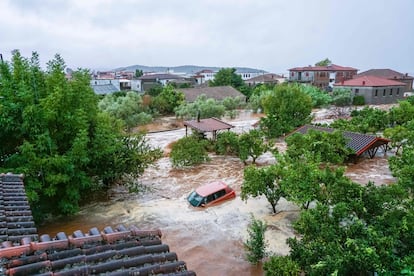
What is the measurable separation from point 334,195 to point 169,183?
11.8 meters

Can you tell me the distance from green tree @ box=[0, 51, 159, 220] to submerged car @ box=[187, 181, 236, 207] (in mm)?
4613

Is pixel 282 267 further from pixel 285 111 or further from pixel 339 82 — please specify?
pixel 339 82

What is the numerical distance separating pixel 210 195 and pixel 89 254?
37.7 feet

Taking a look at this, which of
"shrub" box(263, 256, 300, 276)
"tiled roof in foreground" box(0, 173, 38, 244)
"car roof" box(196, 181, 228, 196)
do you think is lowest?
"car roof" box(196, 181, 228, 196)

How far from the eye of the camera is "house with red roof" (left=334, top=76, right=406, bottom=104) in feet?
164

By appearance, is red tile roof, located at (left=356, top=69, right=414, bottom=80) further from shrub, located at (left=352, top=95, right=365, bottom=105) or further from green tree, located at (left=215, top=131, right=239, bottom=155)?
green tree, located at (left=215, top=131, right=239, bottom=155)

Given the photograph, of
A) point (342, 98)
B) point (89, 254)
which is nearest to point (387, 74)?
point (342, 98)

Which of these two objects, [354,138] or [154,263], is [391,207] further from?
[354,138]

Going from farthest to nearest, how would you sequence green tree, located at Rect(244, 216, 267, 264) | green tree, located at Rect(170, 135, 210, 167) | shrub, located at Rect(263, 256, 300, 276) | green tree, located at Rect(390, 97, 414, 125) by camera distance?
green tree, located at Rect(390, 97, 414, 125) < green tree, located at Rect(170, 135, 210, 167) < green tree, located at Rect(244, 216, 267, 264) < shrub, located at Rect(263, 256, 300, 276)

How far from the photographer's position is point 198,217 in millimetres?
14453

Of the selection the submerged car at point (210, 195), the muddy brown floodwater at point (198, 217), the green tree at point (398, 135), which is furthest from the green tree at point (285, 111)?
the submerged car at point (210, 195)

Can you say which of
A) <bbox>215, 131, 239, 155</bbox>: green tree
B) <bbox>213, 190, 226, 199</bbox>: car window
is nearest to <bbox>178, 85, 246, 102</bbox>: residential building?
<bbox>215, 131, 239, 155</bbox>: green tree

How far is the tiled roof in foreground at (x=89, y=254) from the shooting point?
382 centimetres

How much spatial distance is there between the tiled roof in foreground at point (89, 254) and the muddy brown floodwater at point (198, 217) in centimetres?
646
